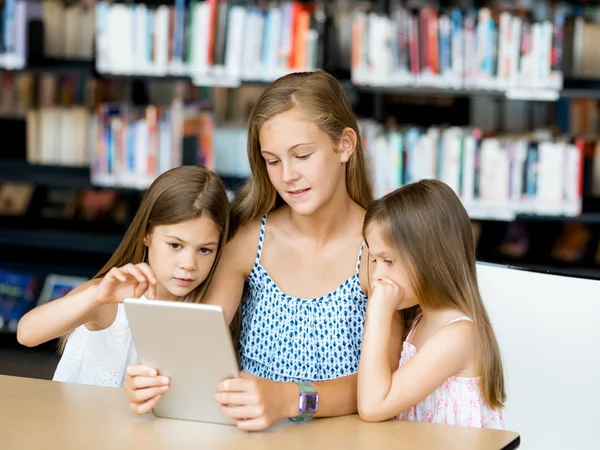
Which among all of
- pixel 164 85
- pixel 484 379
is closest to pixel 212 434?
pixel 484 379

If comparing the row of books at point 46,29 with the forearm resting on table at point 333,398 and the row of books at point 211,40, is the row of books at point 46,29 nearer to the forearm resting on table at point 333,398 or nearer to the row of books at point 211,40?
the row of books at point 211,40

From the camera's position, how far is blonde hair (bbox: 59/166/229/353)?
6.88ft

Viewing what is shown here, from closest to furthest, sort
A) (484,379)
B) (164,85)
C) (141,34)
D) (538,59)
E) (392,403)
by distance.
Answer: (392,403), (484,379), (538,59), (141,34), (164,85)

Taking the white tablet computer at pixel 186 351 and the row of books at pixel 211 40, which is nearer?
the white tablet computer at pixel 186 351

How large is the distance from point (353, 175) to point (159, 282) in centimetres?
47

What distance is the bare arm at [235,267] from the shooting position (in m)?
2.12

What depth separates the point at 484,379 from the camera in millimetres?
1867

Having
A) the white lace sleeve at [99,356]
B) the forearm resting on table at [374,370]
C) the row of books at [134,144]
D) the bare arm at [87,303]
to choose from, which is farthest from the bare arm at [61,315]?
the row of books at [134,144]

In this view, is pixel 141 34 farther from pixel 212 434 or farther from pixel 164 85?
pixel 212 434

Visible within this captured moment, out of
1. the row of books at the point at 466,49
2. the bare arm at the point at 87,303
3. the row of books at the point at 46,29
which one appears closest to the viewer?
the bare arm at the point at 87,303

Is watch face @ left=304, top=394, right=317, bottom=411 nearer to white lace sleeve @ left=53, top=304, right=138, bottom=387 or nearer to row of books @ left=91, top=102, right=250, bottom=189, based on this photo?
white lace sleeve @ left=53, top=304, right=138, bottom=387

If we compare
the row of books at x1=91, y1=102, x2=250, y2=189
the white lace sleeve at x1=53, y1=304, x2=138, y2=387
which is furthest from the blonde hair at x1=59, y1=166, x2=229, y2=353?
the row of books at x1=91, y1=102, x2=250, y2=189

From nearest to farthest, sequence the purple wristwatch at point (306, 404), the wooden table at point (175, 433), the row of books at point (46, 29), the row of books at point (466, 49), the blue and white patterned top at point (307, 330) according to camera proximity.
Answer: the wooden table at point (175, 433) < the purple wristwatch at point (306, 404) < the blue and white patterned top at point (307, 330) < the row of books at point (466, 49) < the row of books at point (46, 29)

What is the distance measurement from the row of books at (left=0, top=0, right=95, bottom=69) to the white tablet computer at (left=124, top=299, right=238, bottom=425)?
3.19 metres
